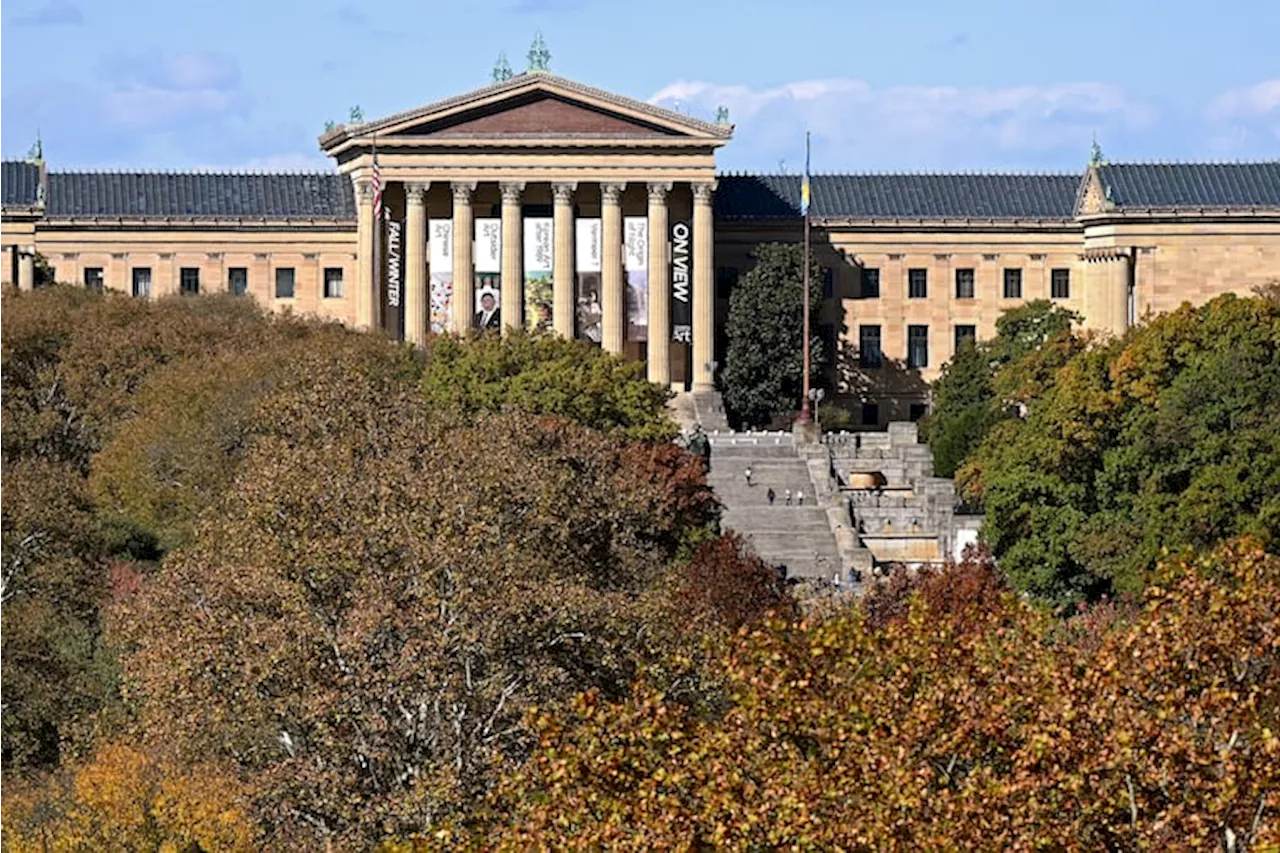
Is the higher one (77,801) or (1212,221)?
(1212,221)

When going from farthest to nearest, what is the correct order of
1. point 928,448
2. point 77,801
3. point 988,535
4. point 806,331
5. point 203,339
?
point 806,331 → point 928,448 → point 203,339 → point 988,535 → point 77,801

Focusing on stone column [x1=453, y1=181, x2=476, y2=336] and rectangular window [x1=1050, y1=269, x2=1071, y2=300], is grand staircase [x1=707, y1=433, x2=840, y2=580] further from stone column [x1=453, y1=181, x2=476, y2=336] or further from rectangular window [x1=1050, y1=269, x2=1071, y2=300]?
rectangular window [x1=1050, y1=269, x2=1071, y2=300]

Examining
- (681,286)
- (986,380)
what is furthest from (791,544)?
(681,286)

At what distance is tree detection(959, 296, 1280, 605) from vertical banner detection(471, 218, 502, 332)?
2076 inches

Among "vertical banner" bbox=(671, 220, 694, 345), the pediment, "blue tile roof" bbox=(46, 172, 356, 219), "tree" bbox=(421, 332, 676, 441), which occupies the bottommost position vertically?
"tree" bbox=(421, 332, 676, 441)

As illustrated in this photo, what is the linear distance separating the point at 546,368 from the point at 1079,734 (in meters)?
71.7

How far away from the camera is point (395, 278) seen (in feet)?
566

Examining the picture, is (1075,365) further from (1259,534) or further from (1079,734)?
Answer: (1079,734)

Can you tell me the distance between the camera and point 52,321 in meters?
123

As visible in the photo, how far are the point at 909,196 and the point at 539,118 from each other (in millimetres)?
21278

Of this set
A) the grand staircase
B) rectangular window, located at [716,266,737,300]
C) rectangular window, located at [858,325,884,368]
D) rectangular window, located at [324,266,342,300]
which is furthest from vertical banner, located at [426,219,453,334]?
the grand staircase

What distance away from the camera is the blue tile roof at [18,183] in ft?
586

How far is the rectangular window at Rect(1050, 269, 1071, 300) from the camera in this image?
185 metres

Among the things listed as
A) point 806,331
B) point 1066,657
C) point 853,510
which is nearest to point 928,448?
point 853,510
